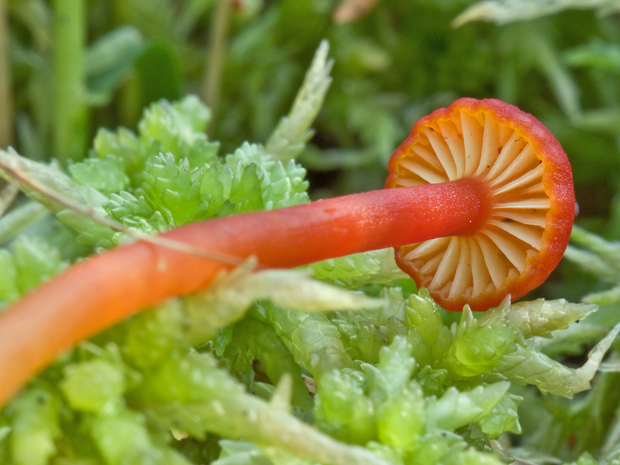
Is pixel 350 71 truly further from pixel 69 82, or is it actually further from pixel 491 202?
pixel 491 202

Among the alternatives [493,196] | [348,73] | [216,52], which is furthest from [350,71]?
[493,196]

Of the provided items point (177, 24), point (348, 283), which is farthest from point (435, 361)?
point (177, 24)

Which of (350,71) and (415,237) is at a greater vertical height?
(350,71)

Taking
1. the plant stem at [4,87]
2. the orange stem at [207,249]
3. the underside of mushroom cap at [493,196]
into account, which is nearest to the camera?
the orange stem at [207,249]

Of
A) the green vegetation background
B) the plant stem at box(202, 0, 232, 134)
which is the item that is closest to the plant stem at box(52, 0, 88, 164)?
the green vegetation background

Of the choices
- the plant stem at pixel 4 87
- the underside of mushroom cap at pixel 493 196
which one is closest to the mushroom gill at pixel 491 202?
the underside of mushroom cap at pixel 493 196

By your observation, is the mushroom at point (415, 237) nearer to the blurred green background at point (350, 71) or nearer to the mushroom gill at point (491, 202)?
the mushroom gill at point (491, 202)

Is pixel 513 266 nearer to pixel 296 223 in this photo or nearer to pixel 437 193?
pixel 437 193
